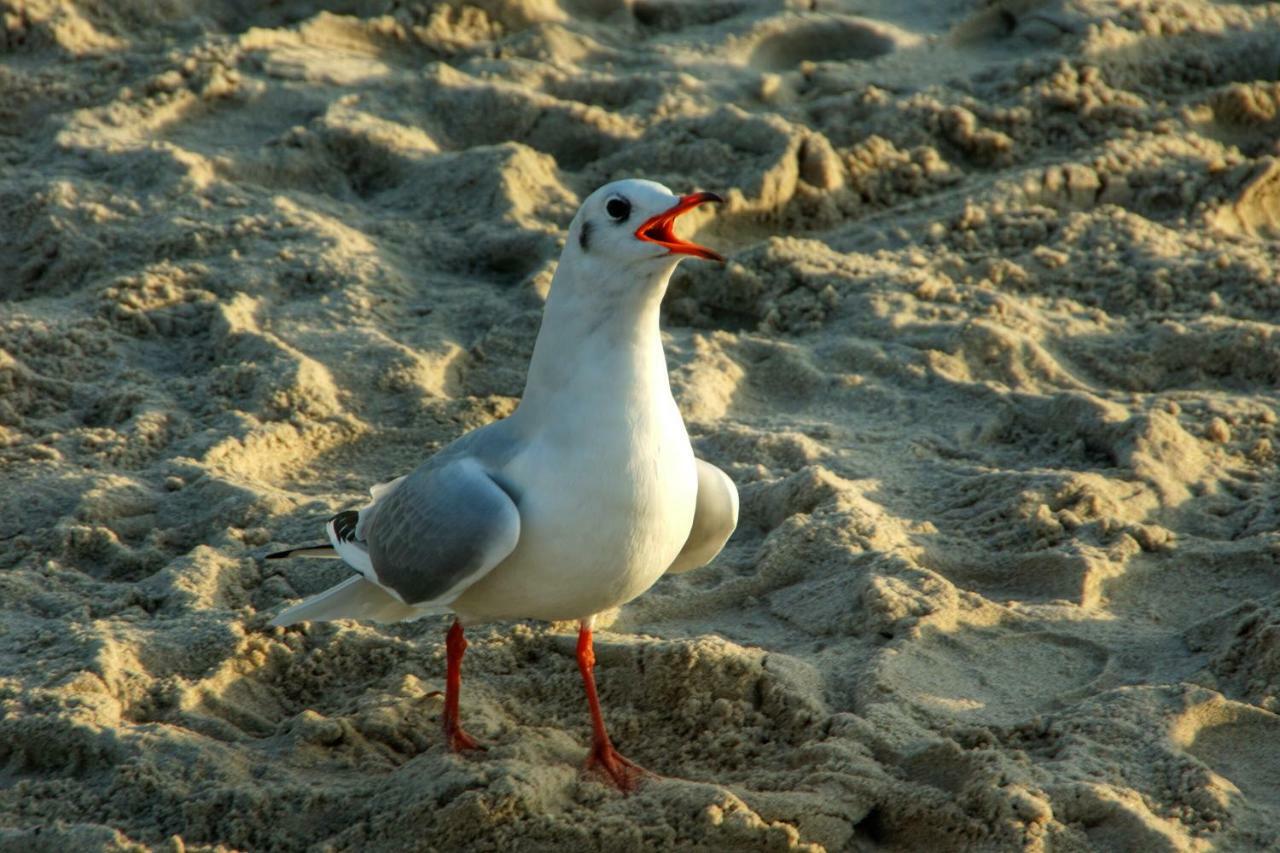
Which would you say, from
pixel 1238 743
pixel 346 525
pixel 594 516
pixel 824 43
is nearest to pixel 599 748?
pixel 594 516

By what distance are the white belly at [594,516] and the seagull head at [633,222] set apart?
1.09ft

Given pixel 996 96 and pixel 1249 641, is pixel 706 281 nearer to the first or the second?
pixel 996 96

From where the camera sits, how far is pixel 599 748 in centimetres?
319

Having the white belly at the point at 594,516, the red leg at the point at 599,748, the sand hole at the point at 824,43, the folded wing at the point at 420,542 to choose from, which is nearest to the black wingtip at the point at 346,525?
the folded wing at the point at 420,542

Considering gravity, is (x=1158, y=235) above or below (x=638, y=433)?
below

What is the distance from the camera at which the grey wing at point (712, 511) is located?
3391mm

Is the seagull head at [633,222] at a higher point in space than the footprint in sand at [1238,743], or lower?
higher

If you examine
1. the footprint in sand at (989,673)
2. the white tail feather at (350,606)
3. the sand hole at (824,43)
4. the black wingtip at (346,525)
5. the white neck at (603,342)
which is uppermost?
the white neck at (603,342)

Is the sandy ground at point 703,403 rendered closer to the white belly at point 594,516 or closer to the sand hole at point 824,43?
the sand hole at point 824,43

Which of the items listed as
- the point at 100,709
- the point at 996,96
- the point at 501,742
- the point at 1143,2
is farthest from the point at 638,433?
the point at 1143,2

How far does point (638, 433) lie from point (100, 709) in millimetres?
1303

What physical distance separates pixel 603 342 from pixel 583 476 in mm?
287

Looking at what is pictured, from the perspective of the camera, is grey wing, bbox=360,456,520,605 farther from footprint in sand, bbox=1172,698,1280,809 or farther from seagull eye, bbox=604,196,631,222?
footprint in sand, bbox=1172,698,1280,809

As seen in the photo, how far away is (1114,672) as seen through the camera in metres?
3.47
